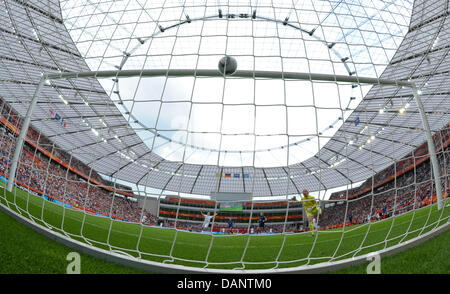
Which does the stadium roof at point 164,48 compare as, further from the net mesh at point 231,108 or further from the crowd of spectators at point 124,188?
the crowd of spectators at point 124,188

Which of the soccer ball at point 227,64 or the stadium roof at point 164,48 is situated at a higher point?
the stadium roof at point 164,48

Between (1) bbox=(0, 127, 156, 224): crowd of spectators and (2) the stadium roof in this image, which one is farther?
(1) bbox=(0, 127, 156, 224): crowd of spectators

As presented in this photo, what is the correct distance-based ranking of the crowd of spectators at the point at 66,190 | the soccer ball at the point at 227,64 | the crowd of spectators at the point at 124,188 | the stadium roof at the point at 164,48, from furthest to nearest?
the crowd of spectators at the point at 124,188, the crowd of spectators at the point at 66,190, the stadium roof at the point at 164,48, the soccer ball at the point at 227,64

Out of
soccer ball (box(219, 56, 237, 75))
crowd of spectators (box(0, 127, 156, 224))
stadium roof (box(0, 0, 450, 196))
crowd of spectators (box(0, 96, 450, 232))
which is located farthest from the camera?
crowd of spectators (box(0, 96, 450, 232))

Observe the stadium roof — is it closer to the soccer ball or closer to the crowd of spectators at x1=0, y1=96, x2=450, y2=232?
the soccer ball

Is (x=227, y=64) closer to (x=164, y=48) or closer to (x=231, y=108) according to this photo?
(x=231, y=108)

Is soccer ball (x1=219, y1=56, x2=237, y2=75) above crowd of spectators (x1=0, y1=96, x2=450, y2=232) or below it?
below

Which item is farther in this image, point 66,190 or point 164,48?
point 66,190

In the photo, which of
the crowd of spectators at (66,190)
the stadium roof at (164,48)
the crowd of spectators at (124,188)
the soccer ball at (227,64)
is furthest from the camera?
the crowd of spectators at (124,188)

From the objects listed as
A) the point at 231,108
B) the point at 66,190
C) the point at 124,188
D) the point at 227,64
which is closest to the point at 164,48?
the point at 231,108

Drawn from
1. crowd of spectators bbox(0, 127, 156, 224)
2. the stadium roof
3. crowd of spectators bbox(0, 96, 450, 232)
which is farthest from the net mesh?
crowd of spectators bbox(0, 96, 450, 232)

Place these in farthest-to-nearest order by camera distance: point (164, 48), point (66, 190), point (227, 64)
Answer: point (66, 190) → point (164, 48) → point (227, 64)

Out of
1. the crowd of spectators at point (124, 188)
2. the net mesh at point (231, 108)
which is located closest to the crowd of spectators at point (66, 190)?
the crowd of spectators at point (124, 188)

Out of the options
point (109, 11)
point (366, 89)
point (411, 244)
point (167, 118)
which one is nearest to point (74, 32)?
point (109, 11)
